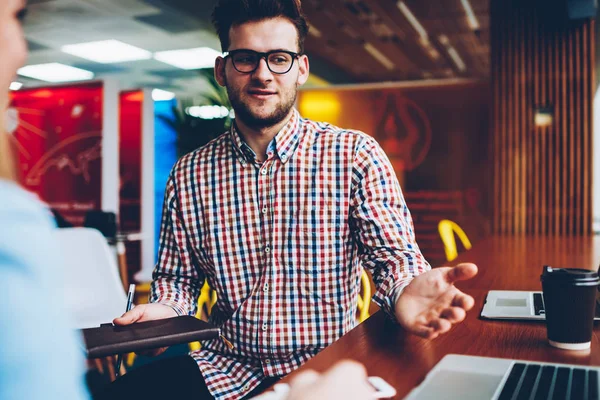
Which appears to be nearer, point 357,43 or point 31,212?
point 31,212

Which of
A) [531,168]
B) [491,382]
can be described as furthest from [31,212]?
[531,168]

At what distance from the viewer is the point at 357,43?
748cm

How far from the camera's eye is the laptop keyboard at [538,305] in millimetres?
1224

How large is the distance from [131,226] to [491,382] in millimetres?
7726

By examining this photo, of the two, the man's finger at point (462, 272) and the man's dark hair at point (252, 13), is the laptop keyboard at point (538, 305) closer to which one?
the man's finger at point (462, 272)

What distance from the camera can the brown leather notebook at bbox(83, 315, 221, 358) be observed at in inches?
38.9

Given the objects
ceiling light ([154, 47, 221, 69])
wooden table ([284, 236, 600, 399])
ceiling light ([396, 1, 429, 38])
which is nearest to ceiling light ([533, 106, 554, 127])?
ceiling light ([396, 1, 429, 38])

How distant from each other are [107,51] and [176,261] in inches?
273

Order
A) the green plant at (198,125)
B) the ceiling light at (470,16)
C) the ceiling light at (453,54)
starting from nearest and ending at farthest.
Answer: the ceiling light at (470,16) < the green plant at (198,125) < the ceiling light at (453,54)

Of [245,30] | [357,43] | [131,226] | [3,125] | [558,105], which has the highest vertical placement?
[357,43]

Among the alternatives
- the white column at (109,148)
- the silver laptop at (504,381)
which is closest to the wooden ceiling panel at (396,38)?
the white column at (109,148)

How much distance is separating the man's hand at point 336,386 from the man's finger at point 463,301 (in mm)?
403

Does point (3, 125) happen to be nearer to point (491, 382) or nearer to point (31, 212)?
point (31, 212)

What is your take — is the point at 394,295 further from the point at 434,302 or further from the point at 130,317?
the point at 130,317
